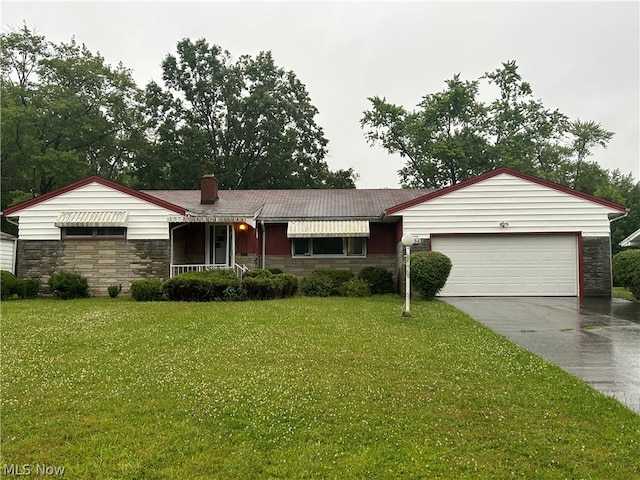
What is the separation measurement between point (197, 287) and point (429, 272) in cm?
726

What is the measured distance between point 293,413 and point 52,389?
2.92 meters

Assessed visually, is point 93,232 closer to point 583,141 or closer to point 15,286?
point 15,286

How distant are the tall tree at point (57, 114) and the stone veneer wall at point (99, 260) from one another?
1539 cm

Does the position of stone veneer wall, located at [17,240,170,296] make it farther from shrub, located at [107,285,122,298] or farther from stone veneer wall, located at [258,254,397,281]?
stone veneer wall, located at [258,254,397,281]

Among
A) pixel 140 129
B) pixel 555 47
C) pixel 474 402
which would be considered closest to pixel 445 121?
pixel 555 47

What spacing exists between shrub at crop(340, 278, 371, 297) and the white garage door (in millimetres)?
2781

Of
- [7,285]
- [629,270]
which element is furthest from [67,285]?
[629,270]

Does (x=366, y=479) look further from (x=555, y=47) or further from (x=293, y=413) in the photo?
(x=555, y=47)

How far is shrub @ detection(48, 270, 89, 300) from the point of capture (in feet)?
51.7

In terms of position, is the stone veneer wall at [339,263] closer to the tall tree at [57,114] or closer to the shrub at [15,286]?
the shrub at [15,286]

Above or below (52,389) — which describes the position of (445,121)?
above

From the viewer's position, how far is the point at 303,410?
15.6 ft

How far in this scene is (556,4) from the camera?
584 inches

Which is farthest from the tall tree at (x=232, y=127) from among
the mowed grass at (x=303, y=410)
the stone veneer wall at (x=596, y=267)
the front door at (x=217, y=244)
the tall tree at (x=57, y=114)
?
the mowed grass at (x=303, y=410)
